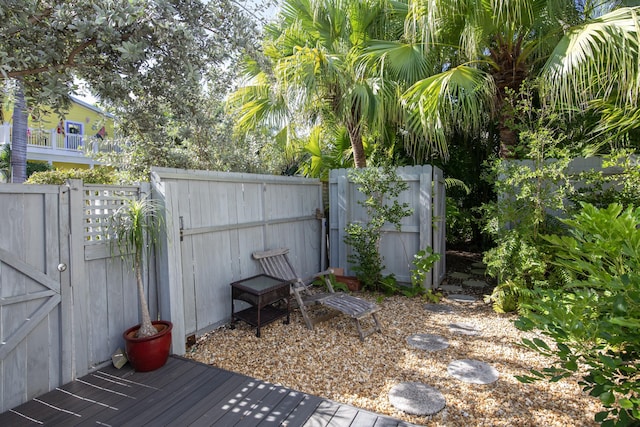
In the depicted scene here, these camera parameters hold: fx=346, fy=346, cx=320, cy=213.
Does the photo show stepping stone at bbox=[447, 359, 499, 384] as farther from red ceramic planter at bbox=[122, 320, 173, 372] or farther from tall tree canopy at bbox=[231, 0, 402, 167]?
tall tree canopy at bbox=[231, 0, 402, 167]

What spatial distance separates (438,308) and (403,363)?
169 cm

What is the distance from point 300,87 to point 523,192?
303 centimetres

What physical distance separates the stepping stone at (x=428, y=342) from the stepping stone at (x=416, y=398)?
72cm

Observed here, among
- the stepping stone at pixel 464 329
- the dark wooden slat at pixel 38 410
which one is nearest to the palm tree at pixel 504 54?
the stepping stone at pixel 464 329

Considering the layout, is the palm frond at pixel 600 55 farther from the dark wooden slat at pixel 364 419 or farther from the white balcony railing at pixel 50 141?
the white balcony railing at pixel 50 141

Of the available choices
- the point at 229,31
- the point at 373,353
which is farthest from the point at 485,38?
the point at 373,353

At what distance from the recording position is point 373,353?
127 inches

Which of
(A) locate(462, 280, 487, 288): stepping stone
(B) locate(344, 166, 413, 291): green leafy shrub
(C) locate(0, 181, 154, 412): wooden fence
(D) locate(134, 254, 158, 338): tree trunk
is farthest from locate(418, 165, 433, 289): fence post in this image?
(C) locate(0, 181, 154, 412): wooden fence

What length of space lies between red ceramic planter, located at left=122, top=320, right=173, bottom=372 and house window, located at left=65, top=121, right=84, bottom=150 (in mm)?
13221

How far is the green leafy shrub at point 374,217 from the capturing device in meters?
4.91

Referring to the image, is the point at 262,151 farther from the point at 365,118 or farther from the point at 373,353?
the point at 373,353

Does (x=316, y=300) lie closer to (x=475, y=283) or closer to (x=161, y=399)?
(x=161, y=399)

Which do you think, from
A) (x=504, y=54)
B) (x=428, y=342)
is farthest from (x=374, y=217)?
(x=504, y=54)

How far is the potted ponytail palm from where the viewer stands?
2854mm
